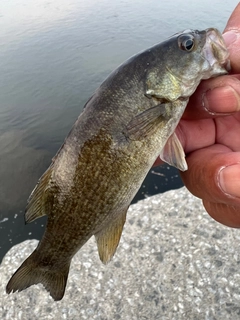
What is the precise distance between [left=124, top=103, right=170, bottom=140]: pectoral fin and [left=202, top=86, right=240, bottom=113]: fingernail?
0.29 m

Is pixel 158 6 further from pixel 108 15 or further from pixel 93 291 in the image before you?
pixel 93 291

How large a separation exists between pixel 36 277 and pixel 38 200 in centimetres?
51

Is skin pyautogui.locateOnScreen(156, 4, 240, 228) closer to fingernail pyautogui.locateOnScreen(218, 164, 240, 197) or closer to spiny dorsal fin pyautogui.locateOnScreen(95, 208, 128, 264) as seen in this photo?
fingernail pyautogui.locateOnScreen(218, 164, 240, 197)

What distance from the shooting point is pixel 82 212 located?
73.4 inches

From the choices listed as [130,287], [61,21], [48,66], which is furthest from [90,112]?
[61,21]

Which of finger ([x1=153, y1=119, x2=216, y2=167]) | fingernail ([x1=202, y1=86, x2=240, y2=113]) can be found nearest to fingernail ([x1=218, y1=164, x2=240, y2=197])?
fingernail ([x1=202, y1=86, x2=240, y2=113])

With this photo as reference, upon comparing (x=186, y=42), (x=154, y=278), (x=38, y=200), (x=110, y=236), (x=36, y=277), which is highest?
(x=186, y=42)

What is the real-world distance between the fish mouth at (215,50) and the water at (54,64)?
12.7ft

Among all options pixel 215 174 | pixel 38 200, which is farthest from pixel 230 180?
pixel 38 200

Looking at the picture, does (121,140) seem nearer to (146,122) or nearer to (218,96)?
Result: (146,122)

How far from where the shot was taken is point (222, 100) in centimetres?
188

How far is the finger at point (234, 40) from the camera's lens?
1.92 meters

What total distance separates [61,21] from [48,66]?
16.1 ft

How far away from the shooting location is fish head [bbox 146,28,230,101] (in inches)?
73.3
